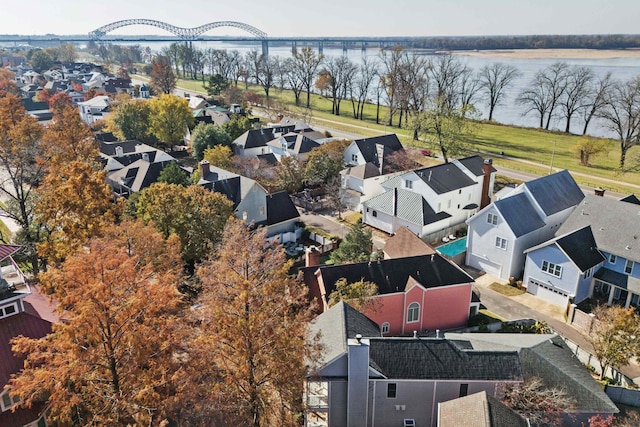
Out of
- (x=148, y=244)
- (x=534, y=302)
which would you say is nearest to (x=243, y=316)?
(x=148, y=244)

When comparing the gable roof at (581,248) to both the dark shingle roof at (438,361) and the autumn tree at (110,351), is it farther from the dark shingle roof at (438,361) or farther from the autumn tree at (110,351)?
the autumn tree at (110,351)

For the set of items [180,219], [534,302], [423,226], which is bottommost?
[534,302]

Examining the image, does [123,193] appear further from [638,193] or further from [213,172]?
[638,193]

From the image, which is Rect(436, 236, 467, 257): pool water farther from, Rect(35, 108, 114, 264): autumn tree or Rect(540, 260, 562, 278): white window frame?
Rect(35, 108, 114, 264): autumn tree

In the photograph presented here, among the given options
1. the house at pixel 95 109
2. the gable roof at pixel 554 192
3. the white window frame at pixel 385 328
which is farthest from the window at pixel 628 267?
the house at pixel 95 109

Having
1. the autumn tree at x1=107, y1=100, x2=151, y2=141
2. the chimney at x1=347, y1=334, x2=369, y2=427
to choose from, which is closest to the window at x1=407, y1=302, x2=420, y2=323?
the chimney at x1=347, y1=334, x2=369, y2=427

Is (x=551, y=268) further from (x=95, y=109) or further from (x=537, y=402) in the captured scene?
(x=95, y=109)

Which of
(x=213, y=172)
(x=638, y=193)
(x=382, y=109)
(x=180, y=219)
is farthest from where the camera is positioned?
(x=382, y=109)
